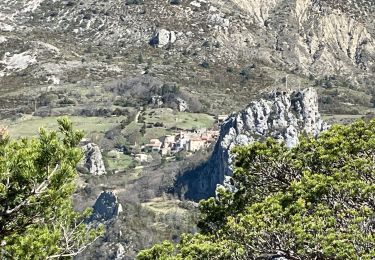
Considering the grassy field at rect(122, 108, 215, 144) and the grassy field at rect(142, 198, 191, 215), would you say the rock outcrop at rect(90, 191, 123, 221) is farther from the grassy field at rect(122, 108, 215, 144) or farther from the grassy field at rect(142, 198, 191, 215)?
the grassy field at rect(122, 108, 215, 144)

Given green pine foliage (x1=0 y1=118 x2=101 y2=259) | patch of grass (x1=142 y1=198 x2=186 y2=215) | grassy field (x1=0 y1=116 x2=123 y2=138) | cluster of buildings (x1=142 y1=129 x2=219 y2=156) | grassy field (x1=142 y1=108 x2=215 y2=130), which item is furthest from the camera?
grassy field (x1=142 y1=108 x2=215 y2=130)

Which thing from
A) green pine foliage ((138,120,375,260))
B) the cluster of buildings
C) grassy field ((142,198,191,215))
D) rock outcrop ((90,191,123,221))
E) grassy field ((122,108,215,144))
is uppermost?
green pine foliage ((138,120,375,260))

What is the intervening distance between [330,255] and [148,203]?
351 feet

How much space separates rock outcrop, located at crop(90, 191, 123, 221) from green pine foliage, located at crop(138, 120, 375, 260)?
256 ft

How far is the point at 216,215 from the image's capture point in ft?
69.6

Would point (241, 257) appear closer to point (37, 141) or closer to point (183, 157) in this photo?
point (37, 141)

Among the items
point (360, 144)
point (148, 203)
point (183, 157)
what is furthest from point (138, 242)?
point (360, 144)

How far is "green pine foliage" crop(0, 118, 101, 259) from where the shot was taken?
1307 cm

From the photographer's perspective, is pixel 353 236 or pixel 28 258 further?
pixel 353 236

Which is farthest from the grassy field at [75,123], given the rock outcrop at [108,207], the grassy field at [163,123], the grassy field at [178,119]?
the rock outcrop at [108,207]

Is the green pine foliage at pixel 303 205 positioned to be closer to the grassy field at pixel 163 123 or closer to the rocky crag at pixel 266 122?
the rocky crag at pixel 266 122

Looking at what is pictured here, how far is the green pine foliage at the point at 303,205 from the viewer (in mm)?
14977

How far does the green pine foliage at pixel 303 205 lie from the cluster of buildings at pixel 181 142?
419 ft

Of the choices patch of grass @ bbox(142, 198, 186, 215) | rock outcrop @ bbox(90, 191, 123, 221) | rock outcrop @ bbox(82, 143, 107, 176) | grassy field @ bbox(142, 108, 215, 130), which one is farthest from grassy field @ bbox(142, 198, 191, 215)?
grassy field @ bbox(142, 108, 215, 130)
